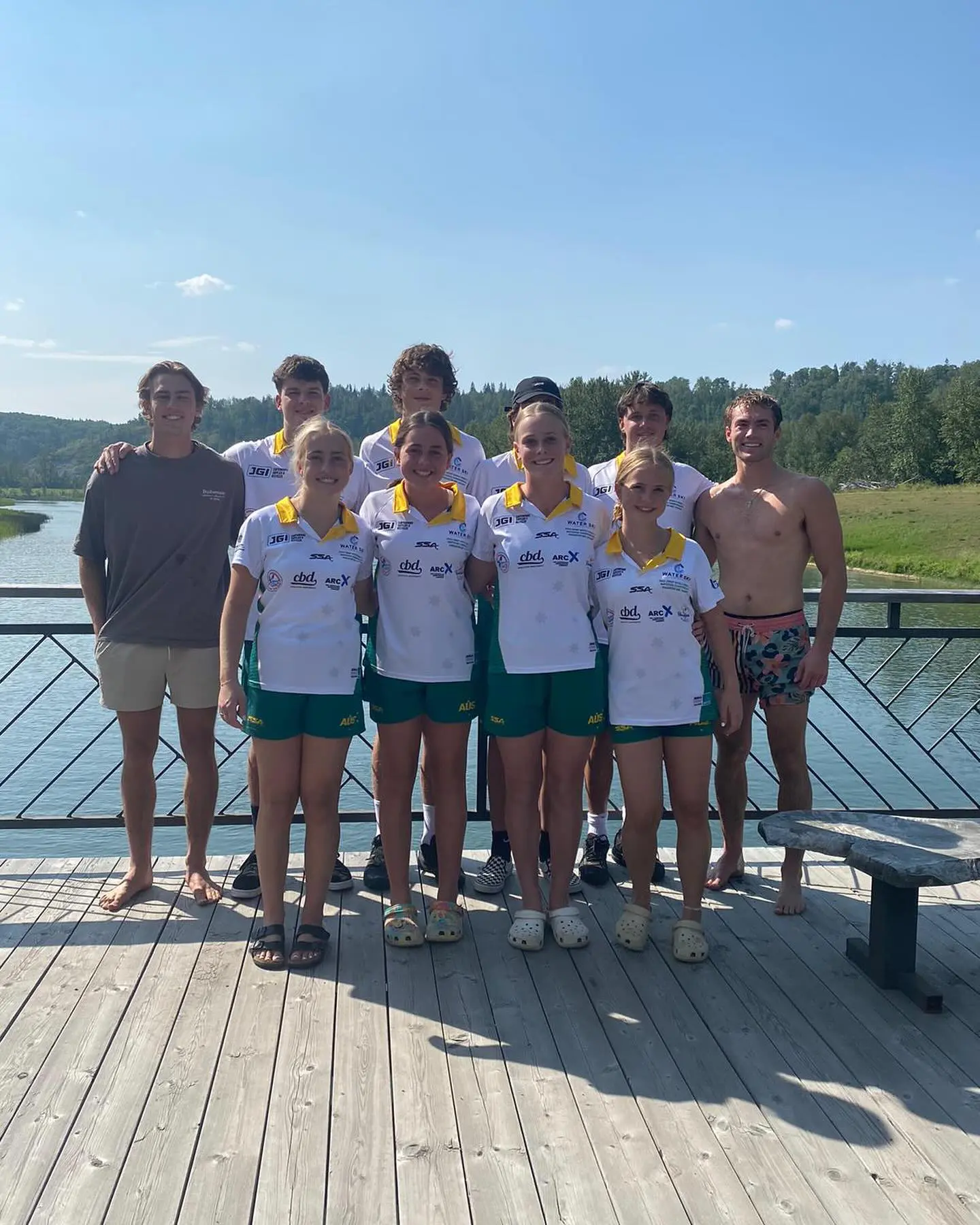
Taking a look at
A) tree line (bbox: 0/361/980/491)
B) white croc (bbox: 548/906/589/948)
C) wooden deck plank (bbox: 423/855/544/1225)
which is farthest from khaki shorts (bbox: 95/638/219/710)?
tree line (bbox: 0/361/980/491)

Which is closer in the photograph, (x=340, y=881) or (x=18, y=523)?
(x=340, y=881)

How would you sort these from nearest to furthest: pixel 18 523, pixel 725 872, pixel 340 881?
pixel 340 881 → pixel 725 872 → pixel 18 523

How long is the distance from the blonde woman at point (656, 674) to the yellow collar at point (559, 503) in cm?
13

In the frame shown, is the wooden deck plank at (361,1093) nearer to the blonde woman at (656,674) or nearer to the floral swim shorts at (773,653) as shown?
the blonde woman at (656,674)

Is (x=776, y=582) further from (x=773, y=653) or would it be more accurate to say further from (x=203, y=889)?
(x=203, y=889)

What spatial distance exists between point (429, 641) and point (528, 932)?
99 centimetres

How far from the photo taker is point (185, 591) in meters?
3.40

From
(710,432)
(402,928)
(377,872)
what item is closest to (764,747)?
(377,872)

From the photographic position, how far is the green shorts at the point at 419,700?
10.1 feet

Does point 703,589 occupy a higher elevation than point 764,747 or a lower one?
higher

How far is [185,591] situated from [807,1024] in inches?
94.8

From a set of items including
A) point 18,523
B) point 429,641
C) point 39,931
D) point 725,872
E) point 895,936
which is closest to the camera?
point 895,936

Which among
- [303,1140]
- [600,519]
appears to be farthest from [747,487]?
[303,1140]

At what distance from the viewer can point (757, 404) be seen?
3566 mm
